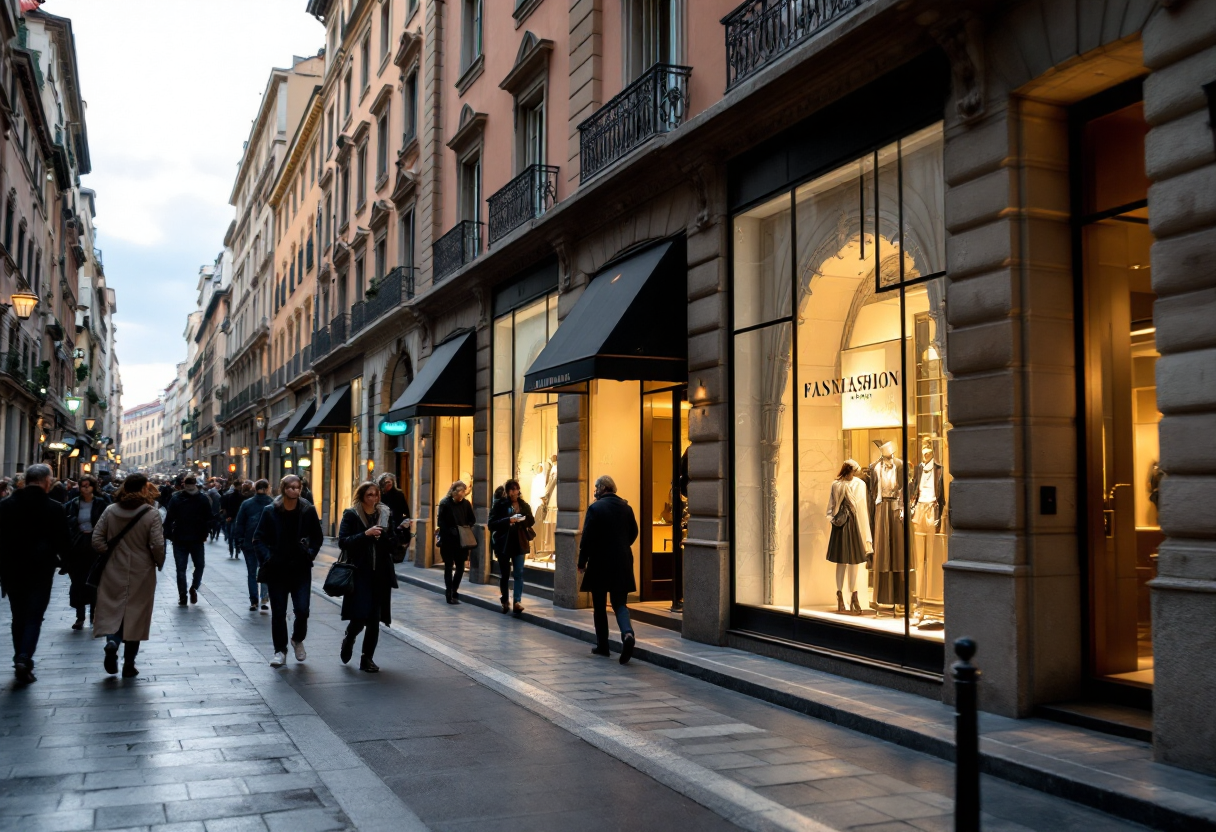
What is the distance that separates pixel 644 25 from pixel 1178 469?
10079 millimetres

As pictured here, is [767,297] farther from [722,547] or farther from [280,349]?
[280,349]

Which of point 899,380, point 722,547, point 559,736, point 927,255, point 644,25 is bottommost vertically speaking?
point 559,736

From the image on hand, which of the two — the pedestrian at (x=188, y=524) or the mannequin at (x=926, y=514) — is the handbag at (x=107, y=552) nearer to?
the pedestrian at (x=188, y=524)

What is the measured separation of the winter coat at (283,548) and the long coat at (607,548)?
2.62 m

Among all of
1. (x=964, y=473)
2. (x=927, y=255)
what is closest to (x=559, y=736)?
(x=964, y=473)

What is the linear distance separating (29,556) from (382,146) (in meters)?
20.2

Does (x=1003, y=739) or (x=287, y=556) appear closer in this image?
(x=1003, y=739)

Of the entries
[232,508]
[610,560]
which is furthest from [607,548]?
[232,508]

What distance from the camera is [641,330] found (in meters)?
12.3

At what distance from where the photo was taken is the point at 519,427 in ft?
58.5

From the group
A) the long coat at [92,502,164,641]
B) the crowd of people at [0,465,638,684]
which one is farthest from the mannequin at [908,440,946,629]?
the long coat at [92,502,164,641]

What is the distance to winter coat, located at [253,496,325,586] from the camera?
10.4 m

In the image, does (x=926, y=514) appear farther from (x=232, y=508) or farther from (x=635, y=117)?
(x=232, y=508)

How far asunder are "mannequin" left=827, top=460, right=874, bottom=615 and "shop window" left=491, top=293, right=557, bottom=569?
6.70 meters
